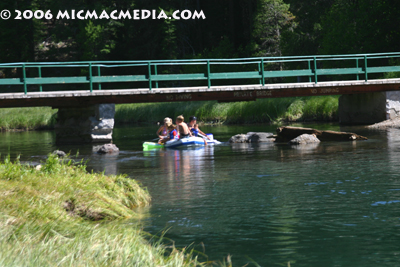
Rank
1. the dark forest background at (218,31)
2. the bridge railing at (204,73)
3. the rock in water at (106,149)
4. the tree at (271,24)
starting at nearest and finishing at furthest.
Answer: the rock in water at (106,149) → the bridge railing at (204,73) → the dark forest background at (218,31) → the tree at (271,24)

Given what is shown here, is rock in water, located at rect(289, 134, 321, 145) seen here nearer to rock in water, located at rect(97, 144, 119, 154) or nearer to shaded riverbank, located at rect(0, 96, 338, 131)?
rock in water, located at rect(97, 144, 119, 154)

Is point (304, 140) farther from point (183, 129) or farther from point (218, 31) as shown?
point (218, 31)

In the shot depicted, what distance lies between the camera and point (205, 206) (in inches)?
336

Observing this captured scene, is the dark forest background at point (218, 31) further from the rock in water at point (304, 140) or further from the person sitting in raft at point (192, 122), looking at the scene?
the person sitting in raft at point (192, 122)

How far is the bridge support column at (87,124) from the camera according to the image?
76.5ft

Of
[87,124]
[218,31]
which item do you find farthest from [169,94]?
[218,31]

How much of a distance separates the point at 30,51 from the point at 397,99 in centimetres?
4827

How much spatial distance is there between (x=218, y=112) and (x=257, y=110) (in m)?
3.54

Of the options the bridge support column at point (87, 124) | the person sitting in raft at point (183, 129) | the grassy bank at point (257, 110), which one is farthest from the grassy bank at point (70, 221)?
the grassy bank at point (257, 110)

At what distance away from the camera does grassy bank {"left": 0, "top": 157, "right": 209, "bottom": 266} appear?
16.1 ft

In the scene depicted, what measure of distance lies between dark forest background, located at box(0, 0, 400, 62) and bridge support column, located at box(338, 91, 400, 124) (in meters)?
10.0

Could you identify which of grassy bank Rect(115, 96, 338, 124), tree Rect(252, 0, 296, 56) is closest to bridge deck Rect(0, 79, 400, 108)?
grassy bank Rect(115, 96, 338, 124)

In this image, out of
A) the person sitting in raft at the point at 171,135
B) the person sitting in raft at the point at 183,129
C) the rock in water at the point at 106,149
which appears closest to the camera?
the rock in water at the point at 106,149

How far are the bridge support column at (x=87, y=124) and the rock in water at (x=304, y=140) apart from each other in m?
8.17
